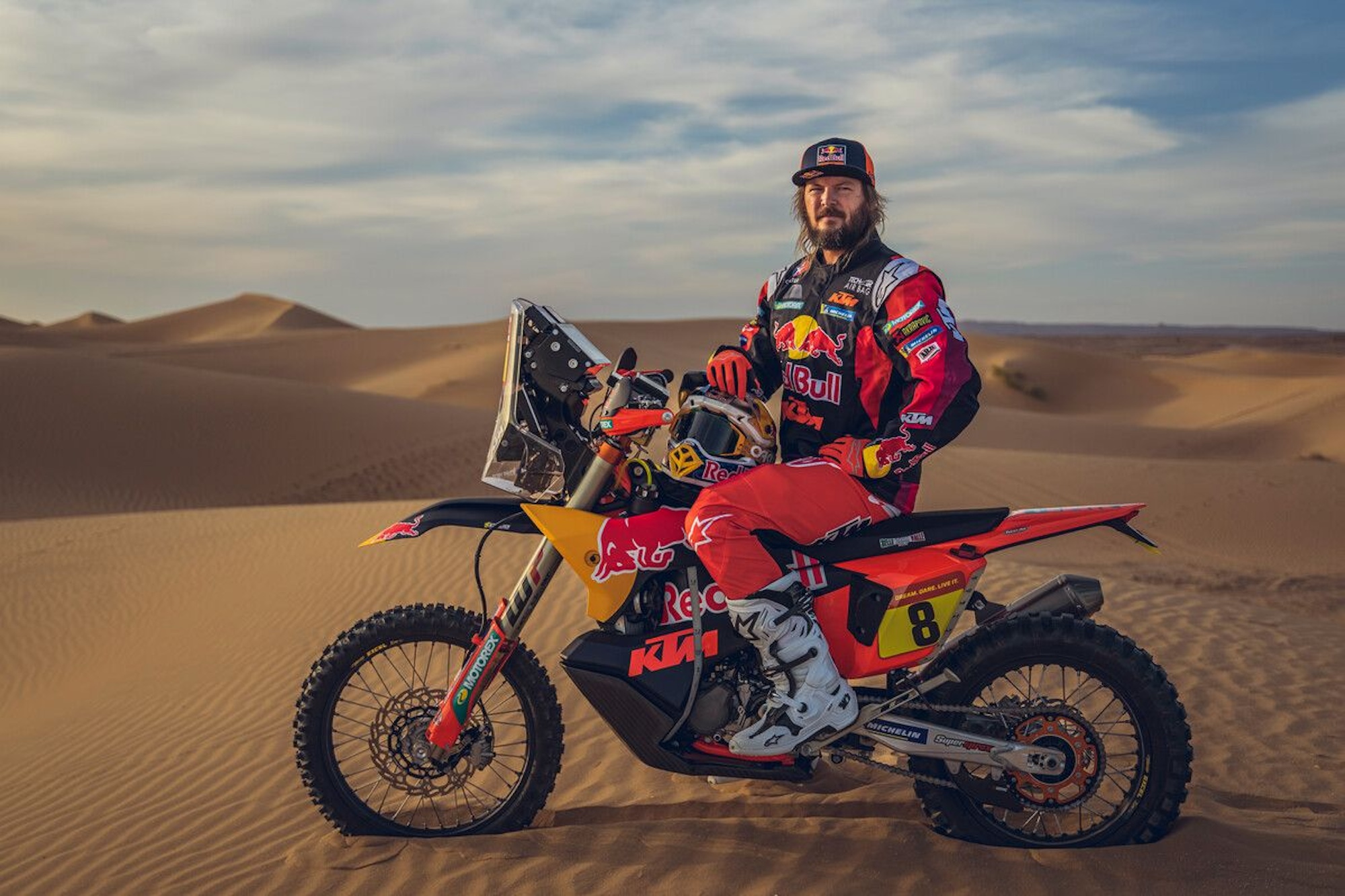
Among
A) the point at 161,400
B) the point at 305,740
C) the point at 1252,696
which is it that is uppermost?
the point at 161,400

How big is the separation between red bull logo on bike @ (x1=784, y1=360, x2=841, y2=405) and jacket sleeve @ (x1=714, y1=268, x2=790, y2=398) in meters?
0.22

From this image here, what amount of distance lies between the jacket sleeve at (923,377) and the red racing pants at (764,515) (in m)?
0.16

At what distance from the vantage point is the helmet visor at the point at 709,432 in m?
3.83

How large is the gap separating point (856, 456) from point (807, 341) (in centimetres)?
58

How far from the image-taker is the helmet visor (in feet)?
12.6

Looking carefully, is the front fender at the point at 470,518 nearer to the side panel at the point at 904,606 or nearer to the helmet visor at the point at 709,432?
the helmet visor at the point at 709,432

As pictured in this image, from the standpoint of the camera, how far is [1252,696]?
6402mm

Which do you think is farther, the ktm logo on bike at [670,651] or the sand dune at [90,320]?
the sand dune at [90,320]

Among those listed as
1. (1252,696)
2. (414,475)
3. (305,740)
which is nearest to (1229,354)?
(414,475)

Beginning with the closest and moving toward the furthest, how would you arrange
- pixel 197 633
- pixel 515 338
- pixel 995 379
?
pixel 515 338 → pixel 197 633 → pixel 995 379

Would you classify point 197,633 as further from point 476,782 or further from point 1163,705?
point 1163,705

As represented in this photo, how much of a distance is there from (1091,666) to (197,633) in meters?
7.78

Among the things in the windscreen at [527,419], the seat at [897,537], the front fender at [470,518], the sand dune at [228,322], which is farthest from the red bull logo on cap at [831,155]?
→ the sand dune at [228,322]

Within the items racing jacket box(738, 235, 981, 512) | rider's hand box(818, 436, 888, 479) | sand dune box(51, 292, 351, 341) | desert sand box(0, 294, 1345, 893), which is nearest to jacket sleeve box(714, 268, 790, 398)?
racing jacket box(738, 235, 981, 512)
